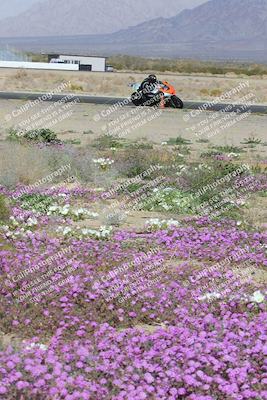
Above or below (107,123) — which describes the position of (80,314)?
above

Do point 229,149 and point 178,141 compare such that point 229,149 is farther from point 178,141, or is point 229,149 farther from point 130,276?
point 130,276

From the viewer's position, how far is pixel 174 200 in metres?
11.7

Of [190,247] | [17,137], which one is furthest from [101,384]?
[17,137]

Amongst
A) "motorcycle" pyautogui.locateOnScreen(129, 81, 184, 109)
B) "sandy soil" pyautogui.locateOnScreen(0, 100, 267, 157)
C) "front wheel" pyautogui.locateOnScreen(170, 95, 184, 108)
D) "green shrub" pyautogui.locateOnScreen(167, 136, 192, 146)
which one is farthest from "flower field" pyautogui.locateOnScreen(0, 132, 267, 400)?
"front wheel" pyautogui.locateOnScreen(170, 95, 184, 108)

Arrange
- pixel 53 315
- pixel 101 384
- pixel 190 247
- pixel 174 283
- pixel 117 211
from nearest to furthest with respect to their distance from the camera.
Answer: pixel 101 384 < pixel 53 315 < pixel 174 283 < pixel 190 247 < pixel 117 211

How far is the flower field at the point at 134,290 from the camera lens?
16.1 ft

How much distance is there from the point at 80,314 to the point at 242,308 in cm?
156

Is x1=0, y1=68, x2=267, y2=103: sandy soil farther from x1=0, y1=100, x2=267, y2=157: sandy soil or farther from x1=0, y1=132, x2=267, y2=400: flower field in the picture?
x1=0, y1=132, x2=267, y2=400: flower field

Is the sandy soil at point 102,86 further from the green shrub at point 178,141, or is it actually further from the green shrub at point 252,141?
the green shrub at point 178,141

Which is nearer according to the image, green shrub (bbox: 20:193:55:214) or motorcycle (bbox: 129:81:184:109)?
green shrub (bbox: 20:193:55:214)

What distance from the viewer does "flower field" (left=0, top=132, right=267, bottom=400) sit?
491 cm

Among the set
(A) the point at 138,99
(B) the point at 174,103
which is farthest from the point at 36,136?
(B) the point at 174,103

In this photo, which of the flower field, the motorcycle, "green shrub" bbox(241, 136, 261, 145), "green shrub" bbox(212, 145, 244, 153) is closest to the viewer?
the flower field

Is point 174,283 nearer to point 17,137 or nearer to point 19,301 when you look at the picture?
point 19,301
